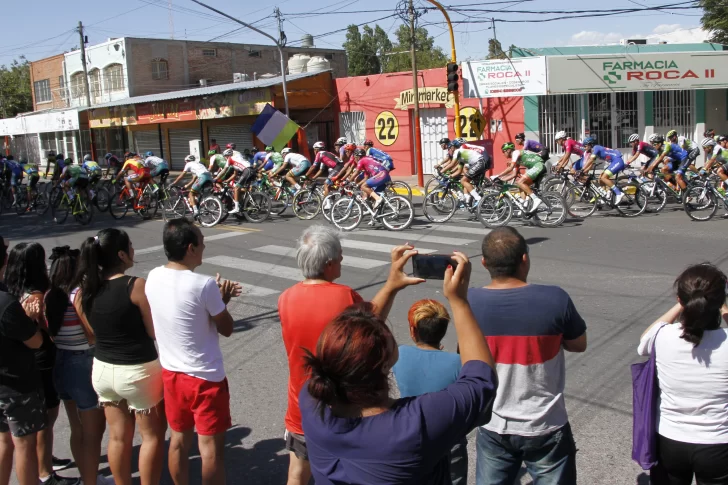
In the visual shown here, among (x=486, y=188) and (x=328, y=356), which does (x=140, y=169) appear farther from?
(x=328, y=356)

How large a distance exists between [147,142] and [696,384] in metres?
40.9

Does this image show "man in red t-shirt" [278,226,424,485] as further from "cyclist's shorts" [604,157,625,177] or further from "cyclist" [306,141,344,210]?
"cyclist's shorts" [604,157,625,177]

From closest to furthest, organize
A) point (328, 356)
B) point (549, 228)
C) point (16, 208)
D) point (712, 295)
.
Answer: point (328, 356) < point (712, 295) < point (549, 228) < point (16, 208)

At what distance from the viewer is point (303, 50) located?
165 ft

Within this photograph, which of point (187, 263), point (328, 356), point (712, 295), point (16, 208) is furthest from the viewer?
point (16, 208)

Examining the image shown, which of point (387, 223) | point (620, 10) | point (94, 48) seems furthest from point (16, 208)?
point (94, 48)

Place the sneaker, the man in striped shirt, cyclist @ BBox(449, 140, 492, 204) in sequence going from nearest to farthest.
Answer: the man in striped shirt < the sneaker < cyclist @ BBox(449, 140, 492, 204)

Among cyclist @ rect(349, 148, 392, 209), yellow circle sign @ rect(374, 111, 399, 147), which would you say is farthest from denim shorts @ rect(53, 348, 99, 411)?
yellow circle sign @ rect(374, 111, 399, 147)

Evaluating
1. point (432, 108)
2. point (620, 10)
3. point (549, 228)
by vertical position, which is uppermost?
point (620, 10)

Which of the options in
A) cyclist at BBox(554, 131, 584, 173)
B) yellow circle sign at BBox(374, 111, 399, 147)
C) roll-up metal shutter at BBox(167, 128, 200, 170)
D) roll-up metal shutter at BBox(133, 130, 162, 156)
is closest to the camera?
cyclist at BBox(554, 131, 584, 173)

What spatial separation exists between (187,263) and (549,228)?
11.5m

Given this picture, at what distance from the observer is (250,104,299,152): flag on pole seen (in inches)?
835

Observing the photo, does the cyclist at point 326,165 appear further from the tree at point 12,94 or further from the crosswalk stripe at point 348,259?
the tree at point 12,94

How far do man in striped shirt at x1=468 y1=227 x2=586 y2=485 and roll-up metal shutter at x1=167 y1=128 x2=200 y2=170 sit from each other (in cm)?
3441
